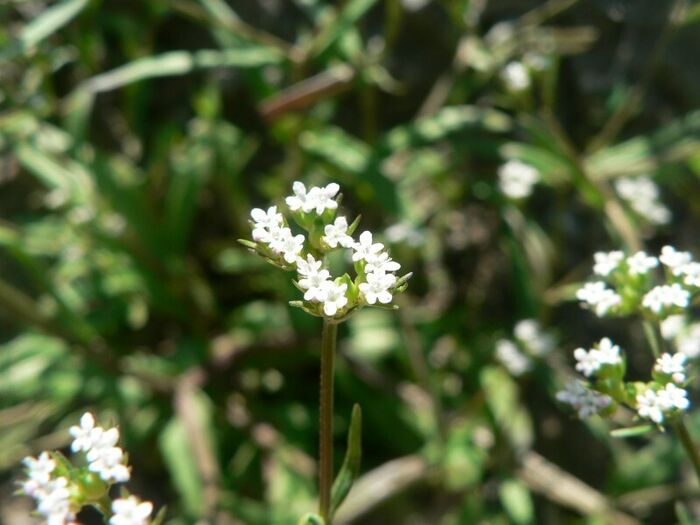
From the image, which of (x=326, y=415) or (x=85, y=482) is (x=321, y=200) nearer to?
(x=326, y=415)

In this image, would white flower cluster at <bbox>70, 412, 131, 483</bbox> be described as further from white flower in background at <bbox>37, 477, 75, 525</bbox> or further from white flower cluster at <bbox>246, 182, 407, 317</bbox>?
white flower cluster at <bbox>246, 182, 407, 317</bbox>

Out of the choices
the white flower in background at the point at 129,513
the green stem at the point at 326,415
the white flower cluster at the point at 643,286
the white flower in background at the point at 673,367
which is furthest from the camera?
the white flower cluster at the point at 643,286

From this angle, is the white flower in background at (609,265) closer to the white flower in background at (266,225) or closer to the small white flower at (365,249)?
the small white flower at (365,249)

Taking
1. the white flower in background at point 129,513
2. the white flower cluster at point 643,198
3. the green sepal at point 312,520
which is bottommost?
the white flower in background at point 129,513

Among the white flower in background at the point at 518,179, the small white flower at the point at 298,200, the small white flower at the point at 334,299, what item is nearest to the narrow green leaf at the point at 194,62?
the white flower in background at the point at 518,179

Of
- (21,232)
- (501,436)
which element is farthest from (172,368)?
(501,436)

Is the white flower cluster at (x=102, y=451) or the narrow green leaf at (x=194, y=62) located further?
the narrow green leaf at (x=194, y=62)
